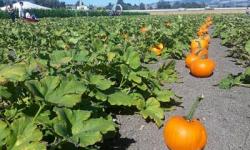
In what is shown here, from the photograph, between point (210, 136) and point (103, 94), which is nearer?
point (103, 94)

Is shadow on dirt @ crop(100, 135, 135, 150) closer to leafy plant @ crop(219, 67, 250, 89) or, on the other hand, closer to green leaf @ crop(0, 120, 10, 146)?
green leaf @ crop(0, 120, 10, 146)

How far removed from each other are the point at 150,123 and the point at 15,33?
8543 mm

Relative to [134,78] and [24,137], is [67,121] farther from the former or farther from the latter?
[134,78]

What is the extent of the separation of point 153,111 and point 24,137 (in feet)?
7.75

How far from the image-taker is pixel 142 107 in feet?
15.5

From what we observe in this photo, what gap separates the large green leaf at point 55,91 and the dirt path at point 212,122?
1.15 m

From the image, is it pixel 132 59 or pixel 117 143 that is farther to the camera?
pixel 132 59

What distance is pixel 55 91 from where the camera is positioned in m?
2.90

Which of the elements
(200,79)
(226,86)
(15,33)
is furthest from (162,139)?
(15,33)

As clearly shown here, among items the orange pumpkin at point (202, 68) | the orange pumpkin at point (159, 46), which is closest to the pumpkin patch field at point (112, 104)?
the orange pumpkin at point (202, 68)

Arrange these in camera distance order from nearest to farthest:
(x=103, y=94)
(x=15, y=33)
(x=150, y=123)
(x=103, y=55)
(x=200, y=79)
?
(x=103, y=94), (x=150, y=123), (x=103, y=55), (x=200, y=79), (x=15, y=33)

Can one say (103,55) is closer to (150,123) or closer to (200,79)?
(150,123)

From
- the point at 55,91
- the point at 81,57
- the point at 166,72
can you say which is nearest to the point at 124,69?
the point at 81,57

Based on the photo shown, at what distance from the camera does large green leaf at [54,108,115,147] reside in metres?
2.70
